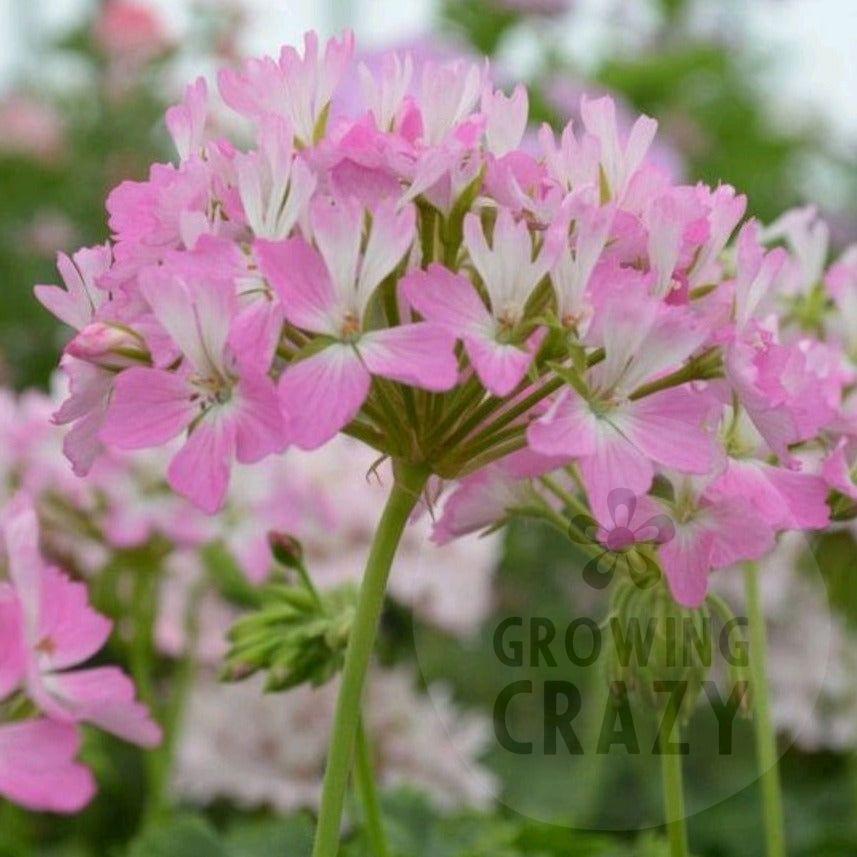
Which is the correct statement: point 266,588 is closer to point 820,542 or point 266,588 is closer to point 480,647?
point 820,542

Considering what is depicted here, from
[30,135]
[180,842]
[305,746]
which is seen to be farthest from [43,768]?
[30,135]

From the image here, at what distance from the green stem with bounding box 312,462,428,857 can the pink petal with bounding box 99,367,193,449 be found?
3.5 inches

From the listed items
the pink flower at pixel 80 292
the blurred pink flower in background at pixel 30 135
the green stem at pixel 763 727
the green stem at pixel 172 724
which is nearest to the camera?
the pink flower at pixel 80 292

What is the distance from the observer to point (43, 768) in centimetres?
59

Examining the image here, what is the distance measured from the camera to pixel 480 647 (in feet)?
6.46

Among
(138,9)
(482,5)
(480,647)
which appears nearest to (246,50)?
(138,9)

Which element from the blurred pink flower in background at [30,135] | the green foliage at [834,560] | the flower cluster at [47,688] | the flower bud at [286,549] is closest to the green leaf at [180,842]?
the flower bud at [286,549]

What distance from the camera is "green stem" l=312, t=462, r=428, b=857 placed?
0.64 meters

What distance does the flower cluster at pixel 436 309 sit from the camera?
59 cm

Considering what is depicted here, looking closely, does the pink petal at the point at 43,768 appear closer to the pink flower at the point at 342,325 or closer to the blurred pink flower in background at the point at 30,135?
the pink flower at the point at 342,325

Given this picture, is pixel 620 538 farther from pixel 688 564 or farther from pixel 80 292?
pixel 80 292

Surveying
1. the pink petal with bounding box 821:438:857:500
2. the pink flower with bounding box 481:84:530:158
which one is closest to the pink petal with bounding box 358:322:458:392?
the pink flower with bounding box 481:84:530:158

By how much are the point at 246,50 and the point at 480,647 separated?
1542 mm

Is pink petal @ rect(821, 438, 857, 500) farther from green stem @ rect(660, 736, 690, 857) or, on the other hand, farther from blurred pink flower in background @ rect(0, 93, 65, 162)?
blurred pink flower in background @ rect(0, 93, 65, 162)
